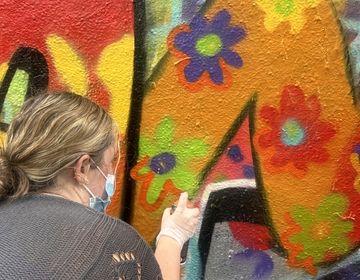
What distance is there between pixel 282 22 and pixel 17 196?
1326 mm

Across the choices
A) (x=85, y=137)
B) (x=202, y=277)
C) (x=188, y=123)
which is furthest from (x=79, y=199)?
(x=202, y=277)

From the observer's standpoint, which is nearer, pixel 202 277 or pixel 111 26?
pixel 111 26

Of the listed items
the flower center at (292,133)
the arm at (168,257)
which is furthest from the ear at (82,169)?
the flower center at (292,133)

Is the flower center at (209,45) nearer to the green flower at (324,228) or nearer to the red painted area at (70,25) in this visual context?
the red painted area at (70,25)

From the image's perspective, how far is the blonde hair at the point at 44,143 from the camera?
1.88m

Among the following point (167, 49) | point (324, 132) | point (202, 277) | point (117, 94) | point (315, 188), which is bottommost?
point (202, 277)

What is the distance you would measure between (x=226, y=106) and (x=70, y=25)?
29.9 inches

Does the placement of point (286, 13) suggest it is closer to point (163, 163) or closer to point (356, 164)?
point (356, 164)

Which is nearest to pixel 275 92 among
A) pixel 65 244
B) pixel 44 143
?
pixel 44 143

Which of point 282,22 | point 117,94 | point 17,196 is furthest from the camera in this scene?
point 117,94

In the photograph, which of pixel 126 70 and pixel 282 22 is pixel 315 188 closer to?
pixel 282 22

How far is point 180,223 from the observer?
2424mm

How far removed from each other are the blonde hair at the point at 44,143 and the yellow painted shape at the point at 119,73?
788mm

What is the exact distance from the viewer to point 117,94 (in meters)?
2.76
